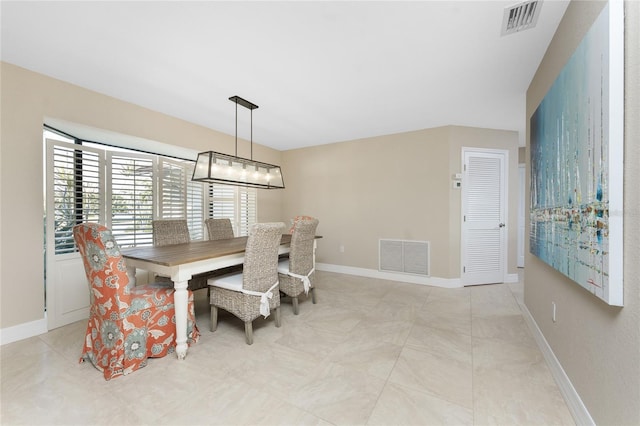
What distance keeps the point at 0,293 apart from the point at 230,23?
9.53 ft

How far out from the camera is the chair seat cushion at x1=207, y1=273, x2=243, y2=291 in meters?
2.30

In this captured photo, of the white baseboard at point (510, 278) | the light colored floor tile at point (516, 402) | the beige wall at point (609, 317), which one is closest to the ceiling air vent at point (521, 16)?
the beige wall at point (609, 317)

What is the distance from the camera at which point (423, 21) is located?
1.75 metres

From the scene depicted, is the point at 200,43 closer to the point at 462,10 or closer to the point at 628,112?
the point at 462,10

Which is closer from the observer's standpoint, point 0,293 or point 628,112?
point 628,112

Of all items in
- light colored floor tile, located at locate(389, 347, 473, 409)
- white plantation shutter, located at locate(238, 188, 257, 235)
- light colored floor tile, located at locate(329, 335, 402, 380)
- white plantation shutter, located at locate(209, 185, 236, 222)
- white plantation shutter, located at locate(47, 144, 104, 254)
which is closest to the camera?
light colored floor tile, located at locate(389, 347, 473, 409)

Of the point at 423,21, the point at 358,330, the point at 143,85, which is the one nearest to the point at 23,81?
the point at 143,85

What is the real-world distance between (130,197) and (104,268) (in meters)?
1.68

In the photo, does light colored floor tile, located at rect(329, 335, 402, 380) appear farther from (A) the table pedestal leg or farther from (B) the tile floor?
(A) the table pedestal leg

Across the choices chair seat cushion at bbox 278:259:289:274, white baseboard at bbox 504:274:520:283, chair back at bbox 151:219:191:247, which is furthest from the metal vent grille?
chair back at bbox 151:219:191:247

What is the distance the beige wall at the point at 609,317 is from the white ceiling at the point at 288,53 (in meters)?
0.34

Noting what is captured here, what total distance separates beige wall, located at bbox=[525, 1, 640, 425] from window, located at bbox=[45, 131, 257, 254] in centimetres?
404

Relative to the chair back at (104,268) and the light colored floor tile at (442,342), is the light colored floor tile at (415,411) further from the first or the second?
the chair back at (104,268)

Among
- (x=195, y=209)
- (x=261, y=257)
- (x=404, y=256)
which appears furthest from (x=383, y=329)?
(x=195, y=209)
